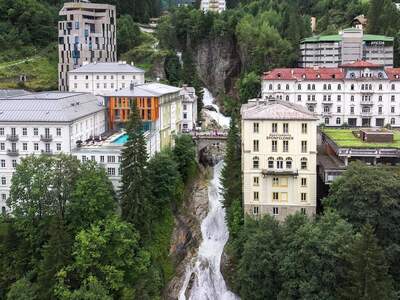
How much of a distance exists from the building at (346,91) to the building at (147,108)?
1925cm

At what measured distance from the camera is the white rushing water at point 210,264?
188 ft

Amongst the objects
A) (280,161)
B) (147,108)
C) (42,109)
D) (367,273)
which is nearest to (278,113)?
(280,161)

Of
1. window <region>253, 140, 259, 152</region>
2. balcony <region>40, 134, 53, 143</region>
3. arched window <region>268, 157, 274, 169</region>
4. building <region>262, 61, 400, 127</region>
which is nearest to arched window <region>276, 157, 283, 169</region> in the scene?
arched window <region>268, 157, 274, 169</region>

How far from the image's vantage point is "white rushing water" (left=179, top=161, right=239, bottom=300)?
188 feet

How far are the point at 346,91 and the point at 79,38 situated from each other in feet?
183

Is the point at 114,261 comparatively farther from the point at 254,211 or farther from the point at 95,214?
the point at 254,211

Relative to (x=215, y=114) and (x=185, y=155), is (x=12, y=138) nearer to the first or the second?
(x=185, y=155)

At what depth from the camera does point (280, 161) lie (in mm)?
56844

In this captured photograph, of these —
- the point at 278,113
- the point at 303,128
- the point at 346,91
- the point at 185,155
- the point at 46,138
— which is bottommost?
the point at 185,155

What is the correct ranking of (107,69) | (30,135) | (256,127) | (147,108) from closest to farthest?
(256,127) < (30,135) < (147,108) < (107,69)

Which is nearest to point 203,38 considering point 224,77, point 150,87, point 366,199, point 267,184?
point 224,77

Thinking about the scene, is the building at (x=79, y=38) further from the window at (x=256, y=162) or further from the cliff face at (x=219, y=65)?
the window at (x=256, y=162)

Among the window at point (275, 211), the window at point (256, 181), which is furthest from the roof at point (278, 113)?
the window at point (275, 211)

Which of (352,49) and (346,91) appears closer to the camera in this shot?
(346,91)
